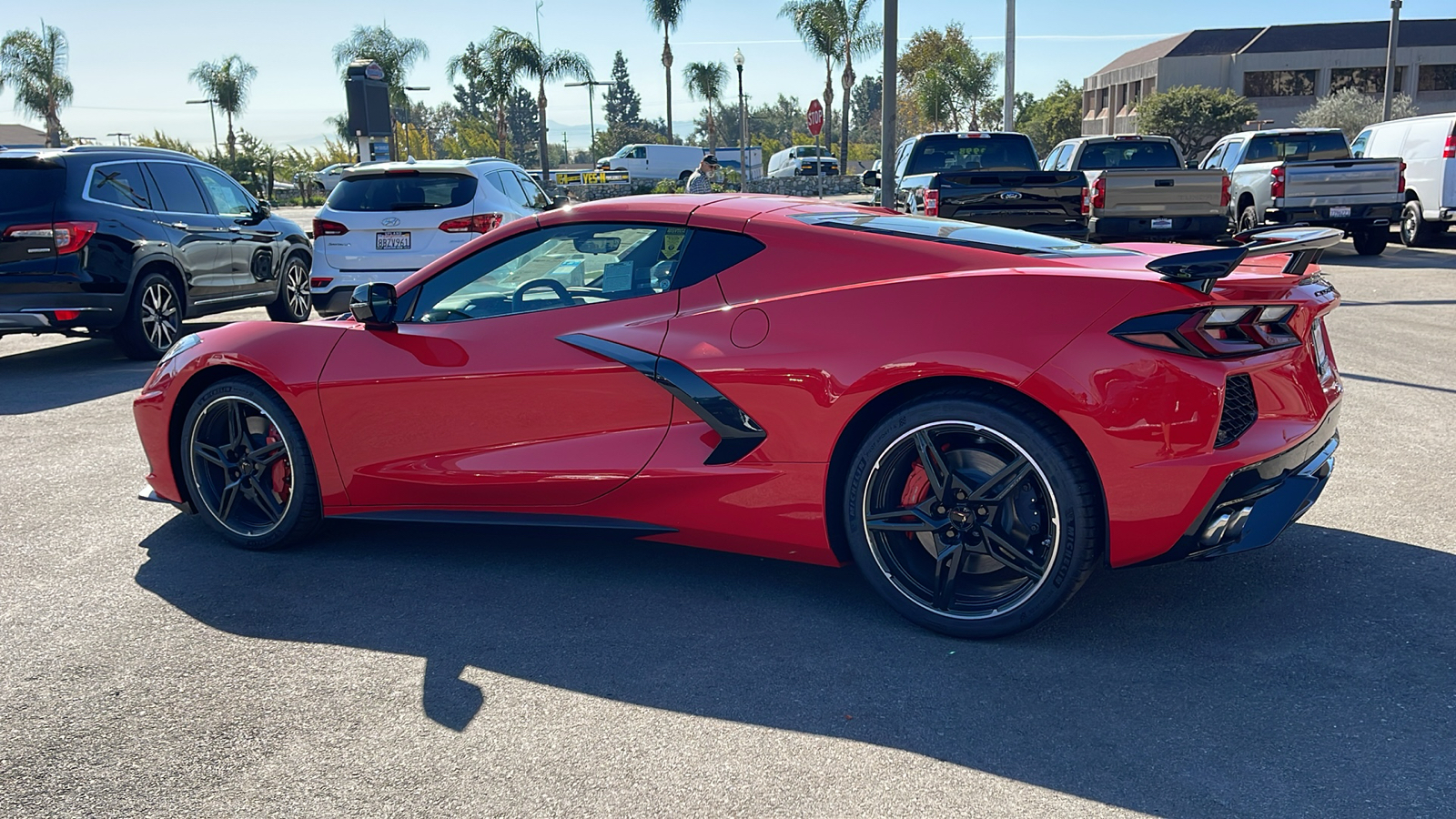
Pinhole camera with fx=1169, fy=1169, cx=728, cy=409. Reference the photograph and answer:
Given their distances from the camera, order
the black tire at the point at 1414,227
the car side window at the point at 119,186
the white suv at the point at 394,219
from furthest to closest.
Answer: the black tire at the point at 1414,227
the white suv at the point at 394,219
the car side window at the point at 119,186

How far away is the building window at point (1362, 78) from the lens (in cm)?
6950

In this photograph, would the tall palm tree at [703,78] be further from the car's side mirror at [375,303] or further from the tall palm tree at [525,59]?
the car's side mirror at [375,303]

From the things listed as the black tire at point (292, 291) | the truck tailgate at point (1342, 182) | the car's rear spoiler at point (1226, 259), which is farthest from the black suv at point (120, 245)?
the truck tailgate at point (1342, 182)

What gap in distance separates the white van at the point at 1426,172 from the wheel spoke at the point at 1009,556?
1783 centimetres

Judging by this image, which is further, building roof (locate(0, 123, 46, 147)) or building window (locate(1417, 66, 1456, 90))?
building roof (locate(0, 123, 46, 147))

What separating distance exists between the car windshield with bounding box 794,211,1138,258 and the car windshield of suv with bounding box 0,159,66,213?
26.1 feet

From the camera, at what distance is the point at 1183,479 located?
10.9 feet

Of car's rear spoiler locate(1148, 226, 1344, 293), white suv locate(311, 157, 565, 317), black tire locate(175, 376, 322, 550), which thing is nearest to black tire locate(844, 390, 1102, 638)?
car's rear spoiler locate(1148, 226, 1344, 293)

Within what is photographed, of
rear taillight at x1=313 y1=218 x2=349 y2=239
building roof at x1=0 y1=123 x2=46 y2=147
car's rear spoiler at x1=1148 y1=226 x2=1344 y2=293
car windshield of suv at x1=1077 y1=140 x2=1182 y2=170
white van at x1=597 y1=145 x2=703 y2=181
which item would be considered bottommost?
rear taillight at x1=313 y1=218 x2=349 y2=239

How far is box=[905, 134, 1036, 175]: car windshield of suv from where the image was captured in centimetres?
→ 1706

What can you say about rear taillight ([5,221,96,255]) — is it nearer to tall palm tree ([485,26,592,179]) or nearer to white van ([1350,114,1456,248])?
white van ([1350,114,1456,248])

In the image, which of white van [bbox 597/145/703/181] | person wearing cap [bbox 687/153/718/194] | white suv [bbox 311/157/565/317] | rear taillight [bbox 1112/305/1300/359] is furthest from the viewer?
white van [bbox 597/145/703/181]

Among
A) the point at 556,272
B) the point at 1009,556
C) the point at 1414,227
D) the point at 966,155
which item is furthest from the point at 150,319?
the point at 1414,227

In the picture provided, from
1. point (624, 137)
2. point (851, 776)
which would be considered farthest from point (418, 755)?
point (624, 137)
